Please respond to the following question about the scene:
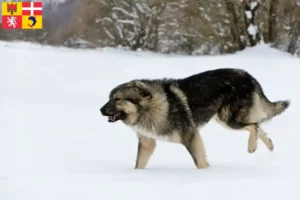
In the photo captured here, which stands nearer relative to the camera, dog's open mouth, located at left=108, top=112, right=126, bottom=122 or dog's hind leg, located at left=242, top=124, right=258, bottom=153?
dog's open mouth, located at left=108, top=112, right=126, bottom=122

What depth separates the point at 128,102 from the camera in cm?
524

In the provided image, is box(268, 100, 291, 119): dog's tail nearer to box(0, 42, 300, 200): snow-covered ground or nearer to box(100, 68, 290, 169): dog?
box(100, 68, 290, 169): dog

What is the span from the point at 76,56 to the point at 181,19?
211 inches

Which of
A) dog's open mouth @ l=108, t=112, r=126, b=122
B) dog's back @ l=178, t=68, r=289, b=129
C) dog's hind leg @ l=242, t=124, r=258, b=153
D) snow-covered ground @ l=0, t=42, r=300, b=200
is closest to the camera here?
snow-covered ground @ l=0, t=42, r=300, b=200

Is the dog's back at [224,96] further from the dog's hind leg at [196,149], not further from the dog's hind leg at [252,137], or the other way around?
the dog's hind leg at [196,149]

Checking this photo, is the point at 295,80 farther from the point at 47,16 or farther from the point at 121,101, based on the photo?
the point at 47,16

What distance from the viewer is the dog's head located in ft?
16.9

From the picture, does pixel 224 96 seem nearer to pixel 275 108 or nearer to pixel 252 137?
pixel 252 137

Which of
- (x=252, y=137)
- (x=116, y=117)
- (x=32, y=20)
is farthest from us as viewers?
(x=32, y=20)

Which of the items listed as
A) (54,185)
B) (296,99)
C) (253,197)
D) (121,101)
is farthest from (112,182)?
(296,99)

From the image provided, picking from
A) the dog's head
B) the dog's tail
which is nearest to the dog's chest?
the dog's head

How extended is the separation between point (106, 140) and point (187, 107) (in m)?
3.18

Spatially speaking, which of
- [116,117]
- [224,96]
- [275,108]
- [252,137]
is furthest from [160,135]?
[275,108]

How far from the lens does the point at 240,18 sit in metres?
20.5
